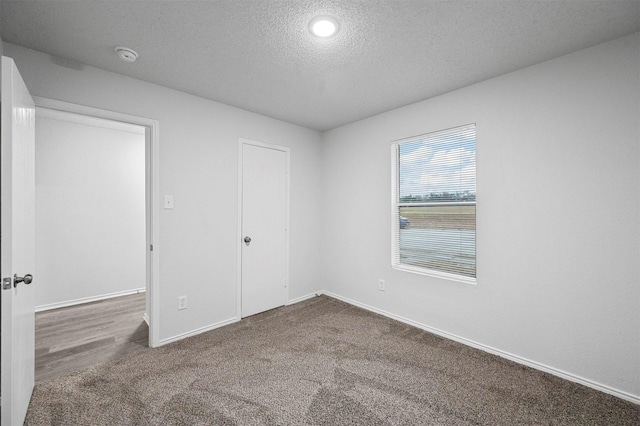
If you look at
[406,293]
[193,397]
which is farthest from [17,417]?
[406,293]

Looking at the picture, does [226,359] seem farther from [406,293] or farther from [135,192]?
[135,192]

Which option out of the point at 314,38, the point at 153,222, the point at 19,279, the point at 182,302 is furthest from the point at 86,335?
the point at 314,38

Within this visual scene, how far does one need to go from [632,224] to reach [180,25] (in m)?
3.31

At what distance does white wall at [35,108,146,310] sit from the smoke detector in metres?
2.10

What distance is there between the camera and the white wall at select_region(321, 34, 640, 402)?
6.28ft

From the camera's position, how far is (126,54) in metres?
2.12

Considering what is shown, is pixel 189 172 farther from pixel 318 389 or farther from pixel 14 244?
pixel 318 389

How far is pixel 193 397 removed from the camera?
193cm


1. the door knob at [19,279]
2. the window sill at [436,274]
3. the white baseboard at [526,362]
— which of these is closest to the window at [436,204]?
the window sill at [436,274]

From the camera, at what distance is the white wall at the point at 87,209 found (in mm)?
3629

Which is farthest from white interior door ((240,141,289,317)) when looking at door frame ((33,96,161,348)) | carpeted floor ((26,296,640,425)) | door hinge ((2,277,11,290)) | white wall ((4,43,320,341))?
door hinge ((2,277,11,290))

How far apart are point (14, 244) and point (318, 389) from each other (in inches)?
80.2

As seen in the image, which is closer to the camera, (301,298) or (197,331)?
(197,331)

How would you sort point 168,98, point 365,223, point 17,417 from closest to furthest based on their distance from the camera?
point 17,417 → point 168,98 → point 365,223
